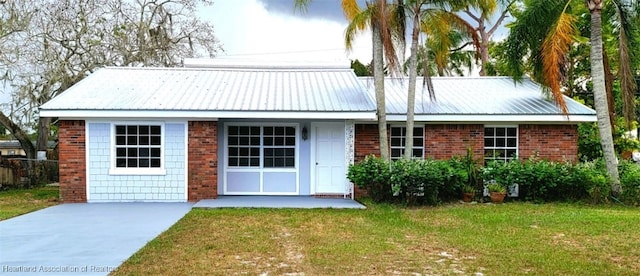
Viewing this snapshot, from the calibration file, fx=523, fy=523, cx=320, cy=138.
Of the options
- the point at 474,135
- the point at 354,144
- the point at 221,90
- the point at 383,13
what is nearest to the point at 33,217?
the point at 221,90

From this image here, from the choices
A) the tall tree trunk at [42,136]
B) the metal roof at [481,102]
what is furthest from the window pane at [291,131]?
the tall tree trunk at [42,136]

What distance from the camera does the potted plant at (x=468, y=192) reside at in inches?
528

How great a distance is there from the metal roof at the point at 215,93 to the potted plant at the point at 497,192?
11.9 ft

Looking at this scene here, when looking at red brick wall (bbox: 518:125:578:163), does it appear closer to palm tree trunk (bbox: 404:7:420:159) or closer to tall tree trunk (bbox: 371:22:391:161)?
palm tree trunk (bbox: 404:7:420:159)

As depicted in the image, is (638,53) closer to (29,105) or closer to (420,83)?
(420,83)

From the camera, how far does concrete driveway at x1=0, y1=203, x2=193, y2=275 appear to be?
22.5ft

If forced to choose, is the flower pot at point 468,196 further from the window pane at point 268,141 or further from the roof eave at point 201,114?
A: the window pane at point 268,141

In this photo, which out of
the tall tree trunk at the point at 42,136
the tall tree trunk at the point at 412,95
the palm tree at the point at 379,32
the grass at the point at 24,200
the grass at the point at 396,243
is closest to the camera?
the grass at the point at 396,243

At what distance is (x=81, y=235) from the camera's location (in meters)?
8.95

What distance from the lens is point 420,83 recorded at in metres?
17.9

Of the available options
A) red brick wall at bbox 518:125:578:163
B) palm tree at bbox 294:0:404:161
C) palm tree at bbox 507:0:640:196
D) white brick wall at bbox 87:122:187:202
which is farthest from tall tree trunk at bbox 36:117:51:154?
palm tree at bbox 507:0:640:196

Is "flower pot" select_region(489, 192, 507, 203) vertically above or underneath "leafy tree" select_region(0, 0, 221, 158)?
underneath

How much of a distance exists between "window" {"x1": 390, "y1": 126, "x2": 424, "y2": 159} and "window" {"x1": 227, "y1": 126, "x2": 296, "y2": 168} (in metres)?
2.80

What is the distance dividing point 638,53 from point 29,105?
23237 millimetres
